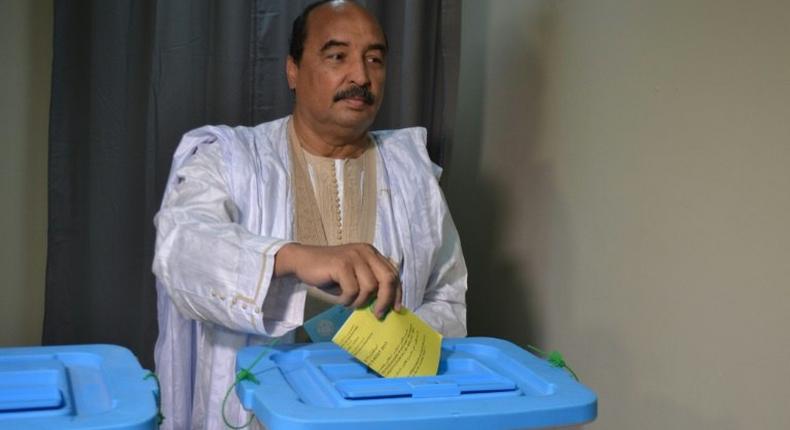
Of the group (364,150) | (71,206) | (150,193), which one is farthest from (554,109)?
(71,206)

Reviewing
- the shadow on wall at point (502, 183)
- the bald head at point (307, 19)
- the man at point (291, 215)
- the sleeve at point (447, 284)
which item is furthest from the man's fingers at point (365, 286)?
the shadow on wall at point (502, 183)

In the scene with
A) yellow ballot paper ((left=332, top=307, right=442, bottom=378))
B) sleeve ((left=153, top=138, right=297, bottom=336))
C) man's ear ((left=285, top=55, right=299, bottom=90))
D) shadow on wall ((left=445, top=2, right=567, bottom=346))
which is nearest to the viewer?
yellow ballot paper ((left=332, top=307, right=442, bottom=378))

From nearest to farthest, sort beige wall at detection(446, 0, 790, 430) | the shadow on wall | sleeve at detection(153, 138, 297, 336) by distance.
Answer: sleeve at detection(153, 138, 297, 336), beige wall at detection(446, 0, 790, 430), the shadow on wall

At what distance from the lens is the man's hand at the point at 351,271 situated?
1.19 m

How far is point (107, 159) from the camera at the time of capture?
6.92 feet

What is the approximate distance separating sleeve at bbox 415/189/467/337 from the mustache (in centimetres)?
24

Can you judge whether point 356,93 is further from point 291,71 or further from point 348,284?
point 348,284

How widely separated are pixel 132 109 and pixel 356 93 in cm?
59

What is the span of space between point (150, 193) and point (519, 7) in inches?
39.1

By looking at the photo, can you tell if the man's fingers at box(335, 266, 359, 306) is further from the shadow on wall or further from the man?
the shadow on wall

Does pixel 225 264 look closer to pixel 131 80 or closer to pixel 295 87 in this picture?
pixel 295 87

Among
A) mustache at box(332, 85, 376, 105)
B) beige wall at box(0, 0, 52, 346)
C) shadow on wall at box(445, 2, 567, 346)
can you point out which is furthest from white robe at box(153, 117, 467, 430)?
beige wall at box(0, 0, 52, 346)

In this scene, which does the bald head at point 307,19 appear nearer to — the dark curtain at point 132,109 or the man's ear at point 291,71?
the man's ear at point 291,71

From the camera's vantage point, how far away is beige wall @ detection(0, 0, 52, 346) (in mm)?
2211
